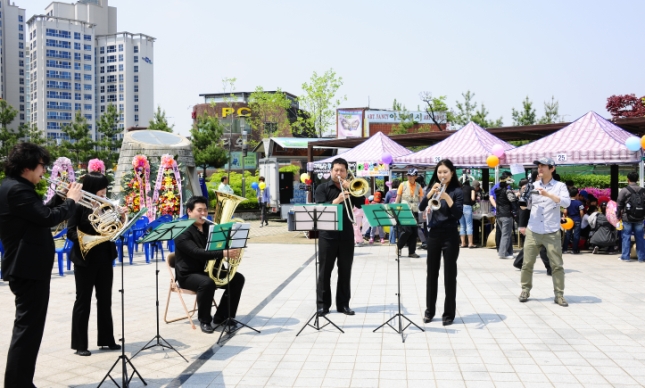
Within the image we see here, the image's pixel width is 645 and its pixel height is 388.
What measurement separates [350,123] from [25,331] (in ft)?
176

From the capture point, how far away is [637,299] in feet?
26.8

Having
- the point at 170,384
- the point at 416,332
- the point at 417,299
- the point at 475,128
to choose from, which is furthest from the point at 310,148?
the point at 170,384

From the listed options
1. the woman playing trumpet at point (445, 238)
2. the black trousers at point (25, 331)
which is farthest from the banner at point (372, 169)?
the black trousers at point (25, 331)

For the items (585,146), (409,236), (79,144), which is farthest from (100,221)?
(79,144)

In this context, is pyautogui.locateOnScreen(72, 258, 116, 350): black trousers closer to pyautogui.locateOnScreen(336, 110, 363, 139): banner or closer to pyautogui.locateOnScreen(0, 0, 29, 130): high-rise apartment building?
pyautogui.locateOnScreen(336, 110, 363, 139): banner

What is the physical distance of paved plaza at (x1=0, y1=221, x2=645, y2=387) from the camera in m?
4.98

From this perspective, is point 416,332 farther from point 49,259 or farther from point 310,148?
point 310,148

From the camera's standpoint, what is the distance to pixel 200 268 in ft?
22.4

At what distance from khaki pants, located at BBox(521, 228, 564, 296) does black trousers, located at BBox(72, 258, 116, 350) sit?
5206 mm

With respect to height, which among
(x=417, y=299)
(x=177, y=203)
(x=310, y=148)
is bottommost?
(x=417, y=299)

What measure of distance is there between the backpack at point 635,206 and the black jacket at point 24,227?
10.7 metres

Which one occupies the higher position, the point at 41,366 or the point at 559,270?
the point at 559,270

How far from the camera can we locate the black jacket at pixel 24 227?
4.29m

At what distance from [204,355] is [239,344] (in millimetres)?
492
